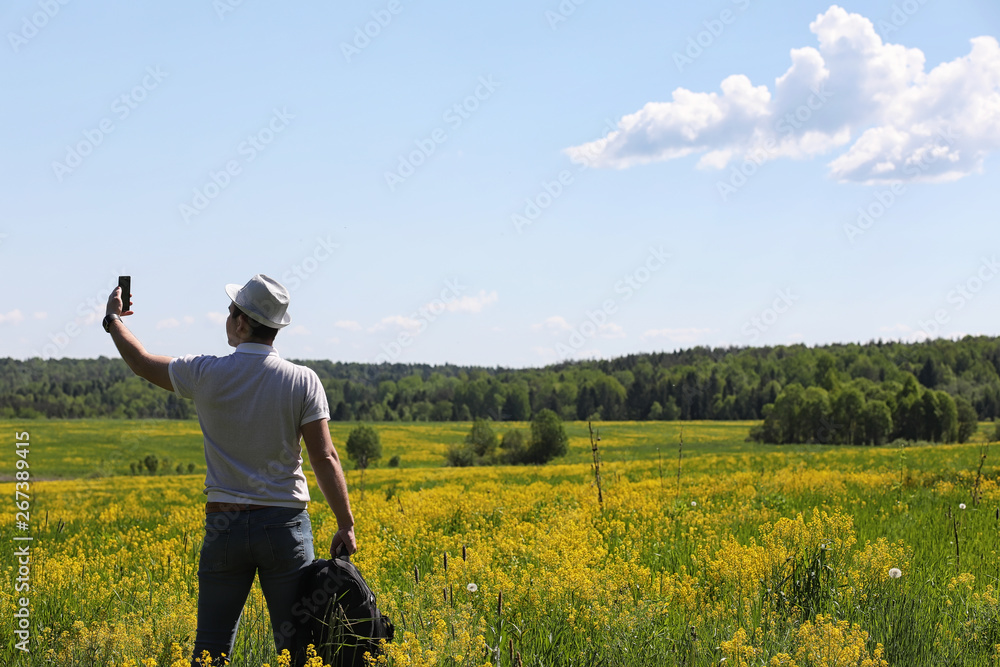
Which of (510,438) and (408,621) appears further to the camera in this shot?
(510,438)

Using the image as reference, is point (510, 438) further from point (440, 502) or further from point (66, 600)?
point (66, 600)

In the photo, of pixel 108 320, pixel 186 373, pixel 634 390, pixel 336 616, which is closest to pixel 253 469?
pixel 186 373

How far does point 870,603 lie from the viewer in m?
4.49

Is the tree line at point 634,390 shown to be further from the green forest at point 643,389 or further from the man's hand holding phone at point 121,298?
the man's hand holding phone at point 121,298

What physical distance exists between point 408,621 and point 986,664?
3.07m

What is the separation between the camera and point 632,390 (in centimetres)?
12256

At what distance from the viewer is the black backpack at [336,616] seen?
3330 millimetres

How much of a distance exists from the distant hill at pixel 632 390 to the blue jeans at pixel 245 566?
340 ft

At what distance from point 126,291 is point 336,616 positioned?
198 cm

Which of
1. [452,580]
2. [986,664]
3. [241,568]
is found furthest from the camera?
[452,580]

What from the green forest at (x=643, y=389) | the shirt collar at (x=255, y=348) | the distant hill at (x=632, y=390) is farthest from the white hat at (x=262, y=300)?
the distant hill at (x=632, y=390)

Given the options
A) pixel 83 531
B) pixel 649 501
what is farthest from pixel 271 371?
pixel 83 531

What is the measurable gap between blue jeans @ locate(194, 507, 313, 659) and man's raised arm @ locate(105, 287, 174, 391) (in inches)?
26.9

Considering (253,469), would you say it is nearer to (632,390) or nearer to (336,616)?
(336,616)
